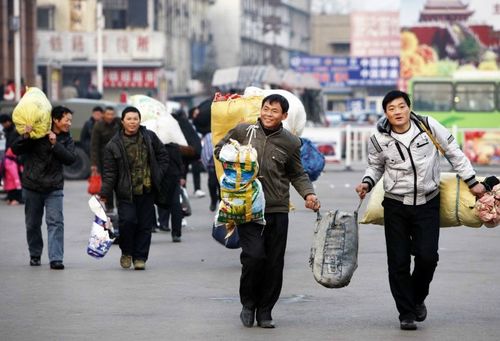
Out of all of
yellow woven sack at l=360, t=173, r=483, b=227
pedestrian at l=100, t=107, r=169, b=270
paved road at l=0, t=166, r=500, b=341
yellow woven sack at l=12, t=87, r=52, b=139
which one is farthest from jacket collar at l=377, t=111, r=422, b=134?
yellow woven sack at l=12, t=87, r=52, b=139

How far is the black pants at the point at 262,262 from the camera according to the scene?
408 inches

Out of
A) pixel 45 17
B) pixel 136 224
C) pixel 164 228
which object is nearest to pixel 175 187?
pixel 164 228

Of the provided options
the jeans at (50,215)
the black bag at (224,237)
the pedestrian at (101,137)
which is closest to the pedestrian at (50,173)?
the jeans at (50,215)

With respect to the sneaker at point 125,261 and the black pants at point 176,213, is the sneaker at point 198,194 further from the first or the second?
the sneaker at point 125,261

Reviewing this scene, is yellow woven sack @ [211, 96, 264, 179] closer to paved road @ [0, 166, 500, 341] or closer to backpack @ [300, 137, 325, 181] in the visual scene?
paved road @ [0, 166, 500, 341]

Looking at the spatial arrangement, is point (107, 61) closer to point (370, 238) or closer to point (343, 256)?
point (370, 238)

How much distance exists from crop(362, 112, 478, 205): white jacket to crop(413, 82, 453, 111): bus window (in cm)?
3698

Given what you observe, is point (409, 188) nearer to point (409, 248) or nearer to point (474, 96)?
point (409, 248)

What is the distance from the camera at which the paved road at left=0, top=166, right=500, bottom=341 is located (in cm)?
1014

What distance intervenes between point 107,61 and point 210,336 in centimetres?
6861

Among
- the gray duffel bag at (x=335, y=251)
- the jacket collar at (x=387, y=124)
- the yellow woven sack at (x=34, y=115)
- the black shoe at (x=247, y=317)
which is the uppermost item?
the jacket collar at (x=387, y=124)

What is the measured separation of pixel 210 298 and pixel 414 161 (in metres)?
2.56

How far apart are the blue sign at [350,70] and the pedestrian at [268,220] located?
90026 mm

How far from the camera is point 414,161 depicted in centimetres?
1024
